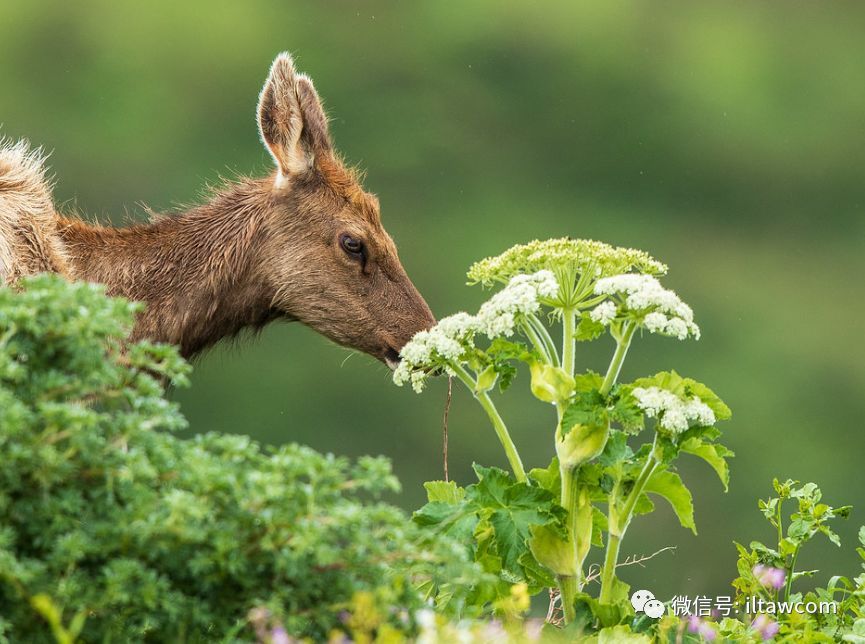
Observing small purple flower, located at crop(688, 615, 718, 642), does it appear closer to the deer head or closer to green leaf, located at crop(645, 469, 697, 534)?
green leaf, located at crop(645, 469, 697, 534)

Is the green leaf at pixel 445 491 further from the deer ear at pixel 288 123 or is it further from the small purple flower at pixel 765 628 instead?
the deer ear at pixel 288 123

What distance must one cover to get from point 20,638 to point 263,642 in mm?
432

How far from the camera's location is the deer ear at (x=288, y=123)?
5473 mm

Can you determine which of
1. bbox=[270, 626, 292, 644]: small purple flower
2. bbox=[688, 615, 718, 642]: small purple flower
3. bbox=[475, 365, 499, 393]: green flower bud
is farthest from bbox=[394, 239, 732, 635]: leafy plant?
bbox=[270, 626, 292, 644]: small purple flower

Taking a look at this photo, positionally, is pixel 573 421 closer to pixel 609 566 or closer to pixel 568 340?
pixel 568 340

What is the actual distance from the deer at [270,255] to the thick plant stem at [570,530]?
1.52 m

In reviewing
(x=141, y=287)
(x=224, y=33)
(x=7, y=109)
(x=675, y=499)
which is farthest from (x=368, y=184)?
(x=675, y=499)

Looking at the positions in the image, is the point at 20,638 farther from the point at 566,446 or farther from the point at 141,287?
the point at 141,287

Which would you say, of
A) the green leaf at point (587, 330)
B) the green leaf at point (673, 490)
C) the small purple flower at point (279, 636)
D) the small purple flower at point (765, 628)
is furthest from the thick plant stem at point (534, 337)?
the small purple flower at point (279, 636)

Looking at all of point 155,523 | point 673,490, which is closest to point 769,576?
point 673,490

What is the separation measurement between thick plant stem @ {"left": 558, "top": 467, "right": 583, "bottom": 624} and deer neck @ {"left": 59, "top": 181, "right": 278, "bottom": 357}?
1.83 metres

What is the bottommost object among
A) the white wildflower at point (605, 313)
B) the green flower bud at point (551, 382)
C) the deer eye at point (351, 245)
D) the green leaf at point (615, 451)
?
the green leaf at point (615, 451)

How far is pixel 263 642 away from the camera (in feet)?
8.40

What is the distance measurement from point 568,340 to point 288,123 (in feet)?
6.29
